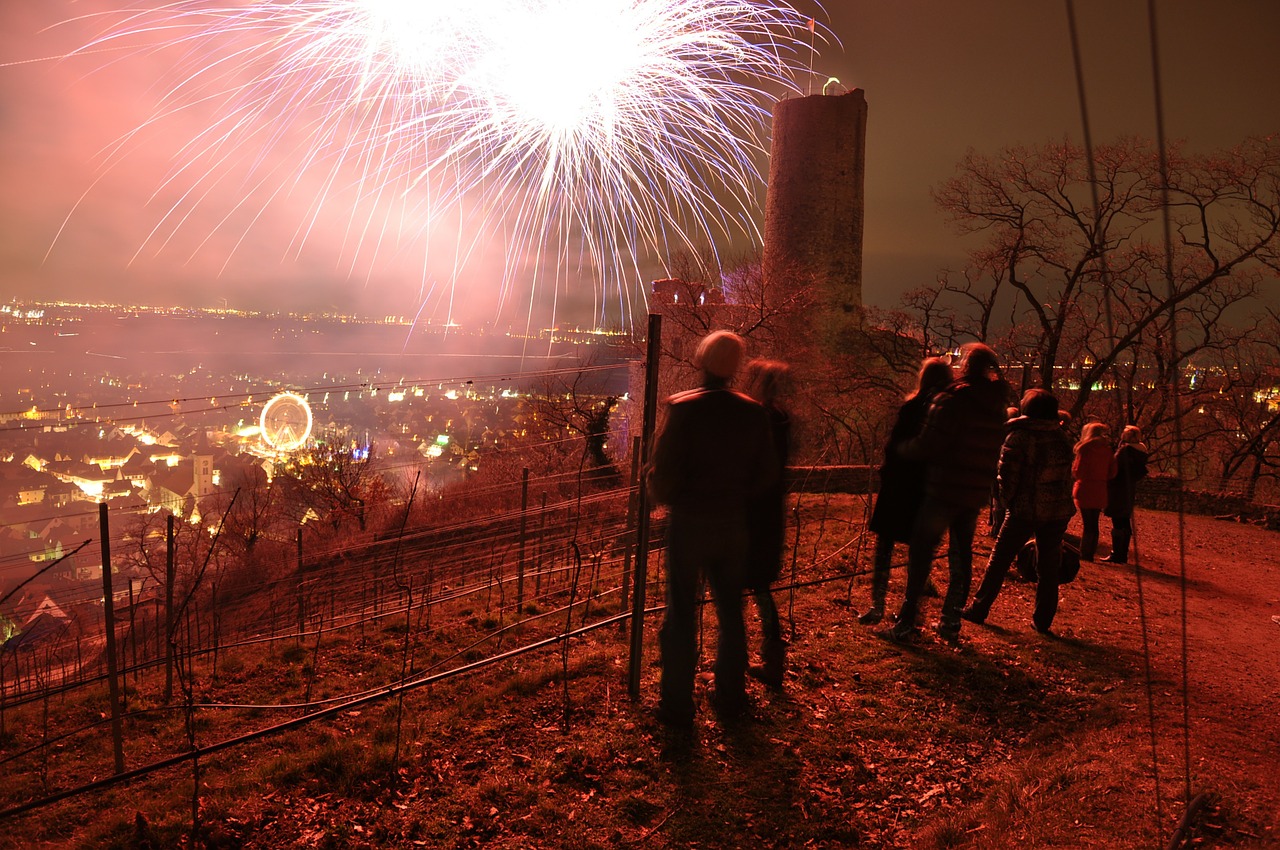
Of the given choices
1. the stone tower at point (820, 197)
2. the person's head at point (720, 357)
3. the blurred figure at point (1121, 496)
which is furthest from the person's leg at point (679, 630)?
the stone tower at point (820, 197)

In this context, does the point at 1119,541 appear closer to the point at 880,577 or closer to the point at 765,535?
the point at 880,577

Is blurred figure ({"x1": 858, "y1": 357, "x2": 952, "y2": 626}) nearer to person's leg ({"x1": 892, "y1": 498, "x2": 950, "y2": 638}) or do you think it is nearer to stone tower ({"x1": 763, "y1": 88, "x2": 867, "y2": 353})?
person's leg ({"x1": 892, "y1": 498, "x2": 950, "y2": 638})

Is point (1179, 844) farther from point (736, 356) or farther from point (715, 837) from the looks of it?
point (736, 356)

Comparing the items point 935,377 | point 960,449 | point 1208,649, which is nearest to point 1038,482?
point 960,449

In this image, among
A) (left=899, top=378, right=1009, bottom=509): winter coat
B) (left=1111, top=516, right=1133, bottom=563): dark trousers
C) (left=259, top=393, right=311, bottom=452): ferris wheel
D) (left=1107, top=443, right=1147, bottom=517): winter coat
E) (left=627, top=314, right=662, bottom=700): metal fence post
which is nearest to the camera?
(left=627, top=314, right=662, bottom=700): metal fence post

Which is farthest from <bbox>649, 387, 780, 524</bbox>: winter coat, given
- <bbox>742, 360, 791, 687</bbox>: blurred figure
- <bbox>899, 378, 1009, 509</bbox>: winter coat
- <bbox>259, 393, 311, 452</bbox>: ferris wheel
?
<bbox>259, 393, 311, 452</bbox>: ferris wheel

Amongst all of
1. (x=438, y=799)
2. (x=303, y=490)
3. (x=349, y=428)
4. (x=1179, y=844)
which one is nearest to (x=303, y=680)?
(x=438, y=799)
